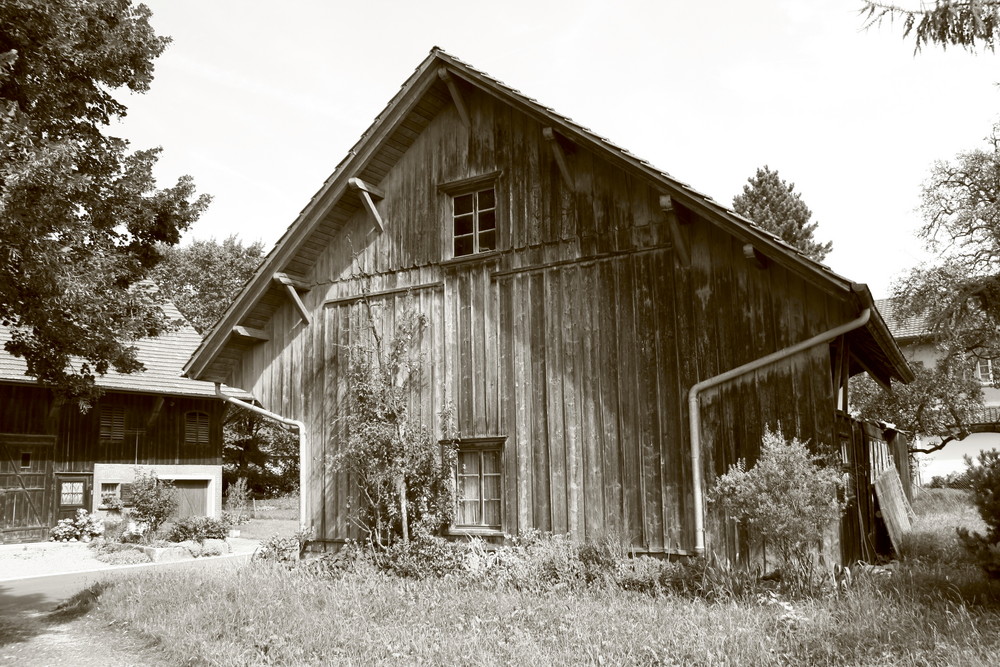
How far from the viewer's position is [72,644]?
10023 mm

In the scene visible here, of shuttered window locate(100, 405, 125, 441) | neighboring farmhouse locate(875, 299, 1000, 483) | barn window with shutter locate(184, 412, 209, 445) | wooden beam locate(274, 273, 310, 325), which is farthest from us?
neighboring farmhouse locate(875, 299, 1000, 483)

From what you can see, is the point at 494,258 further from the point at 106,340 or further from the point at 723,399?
the point at 106,340

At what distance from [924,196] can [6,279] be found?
29.9 meters

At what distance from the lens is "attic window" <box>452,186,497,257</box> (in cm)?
1383

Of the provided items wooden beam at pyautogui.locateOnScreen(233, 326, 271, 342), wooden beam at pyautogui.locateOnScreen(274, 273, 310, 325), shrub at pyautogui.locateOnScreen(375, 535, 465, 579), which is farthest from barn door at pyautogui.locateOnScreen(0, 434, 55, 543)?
shrub at pyautogui.locateOnScreen(375, 535, 465, 579)

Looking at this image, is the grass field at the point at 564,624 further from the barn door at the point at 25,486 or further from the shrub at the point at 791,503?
the barn door at the point at 25,486

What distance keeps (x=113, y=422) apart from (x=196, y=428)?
287 centimetres

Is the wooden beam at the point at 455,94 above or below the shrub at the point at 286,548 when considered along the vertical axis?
above

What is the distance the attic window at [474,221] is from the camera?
1383 cm

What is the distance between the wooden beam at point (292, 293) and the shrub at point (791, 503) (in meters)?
9.06

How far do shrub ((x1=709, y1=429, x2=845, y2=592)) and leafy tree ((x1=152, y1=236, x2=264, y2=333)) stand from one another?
42468 millimetres

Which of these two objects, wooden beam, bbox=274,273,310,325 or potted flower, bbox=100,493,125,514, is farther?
potted flower, bbox=100,493,125,514

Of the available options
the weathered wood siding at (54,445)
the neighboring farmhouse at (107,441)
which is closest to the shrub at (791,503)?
the neighboring farmhouse at (107,441)

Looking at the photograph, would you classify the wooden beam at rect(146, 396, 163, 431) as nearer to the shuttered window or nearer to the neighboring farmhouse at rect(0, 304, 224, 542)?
the neighboring farmhouse at rect(0, 304, 224, 542)
